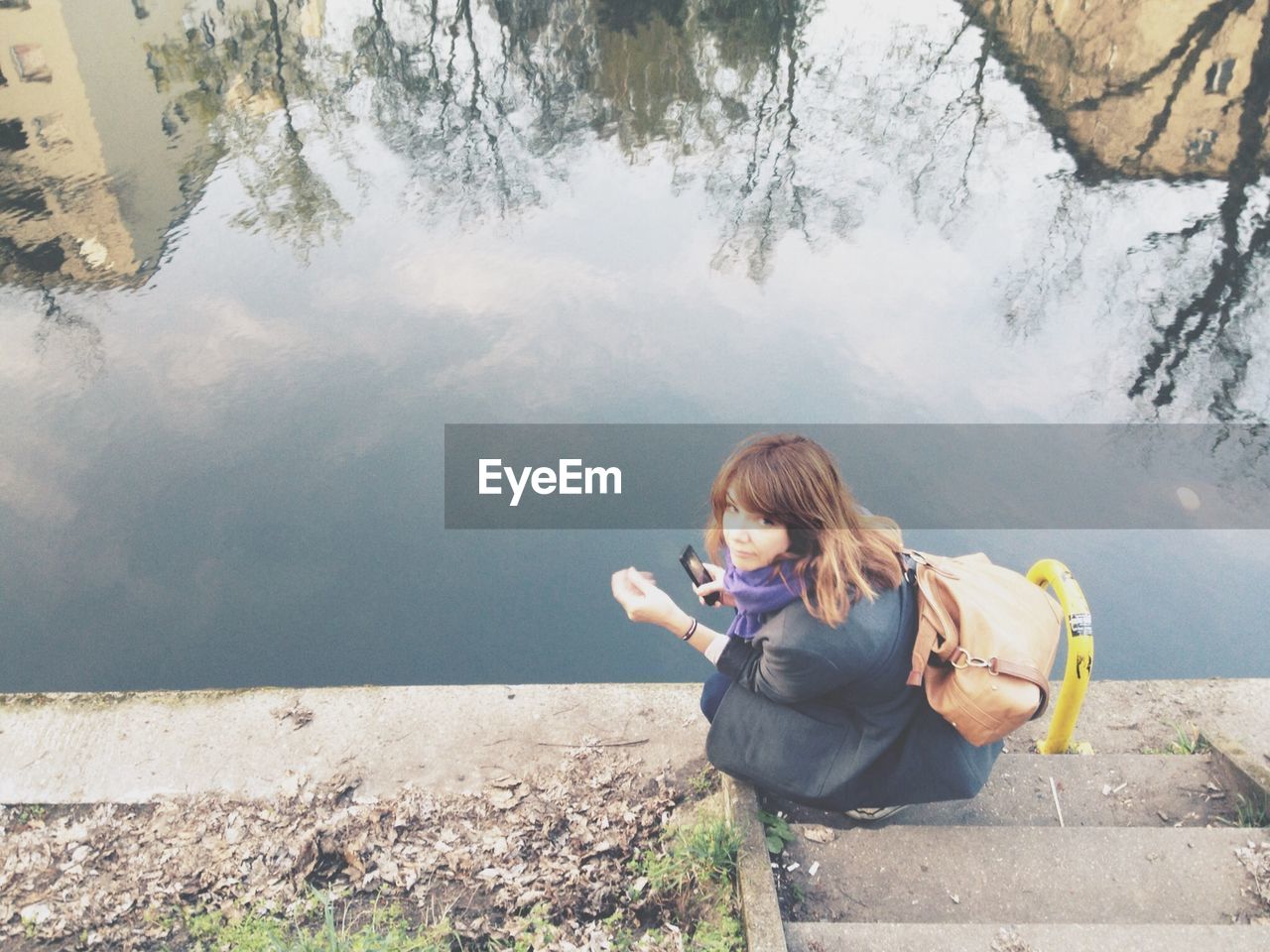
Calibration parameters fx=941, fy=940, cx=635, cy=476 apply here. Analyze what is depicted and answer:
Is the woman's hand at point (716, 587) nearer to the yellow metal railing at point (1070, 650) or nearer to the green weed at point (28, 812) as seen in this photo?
the yellow metal railing at point (1070, 650)

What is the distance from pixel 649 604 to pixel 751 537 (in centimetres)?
59

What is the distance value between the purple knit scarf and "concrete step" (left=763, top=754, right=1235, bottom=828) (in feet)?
3.33

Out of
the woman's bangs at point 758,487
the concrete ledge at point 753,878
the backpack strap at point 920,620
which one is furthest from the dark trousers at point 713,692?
the woman's bangs at point 758,487

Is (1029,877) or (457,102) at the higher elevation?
(1029,877)

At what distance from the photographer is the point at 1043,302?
905cm

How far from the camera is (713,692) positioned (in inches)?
146

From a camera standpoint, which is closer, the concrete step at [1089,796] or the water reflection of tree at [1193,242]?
the concrete step at [1089,796]

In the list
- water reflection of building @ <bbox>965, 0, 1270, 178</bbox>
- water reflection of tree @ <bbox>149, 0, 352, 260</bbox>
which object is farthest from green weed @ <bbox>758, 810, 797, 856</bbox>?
water reflection of building @ <bbox>965, 0, 1270, 178</bbox>

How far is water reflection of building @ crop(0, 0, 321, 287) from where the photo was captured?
10.4 m

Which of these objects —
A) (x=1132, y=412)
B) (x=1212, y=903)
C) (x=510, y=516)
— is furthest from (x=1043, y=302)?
(x=1212, y=903)

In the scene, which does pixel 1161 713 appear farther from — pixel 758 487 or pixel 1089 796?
pixel 758 487

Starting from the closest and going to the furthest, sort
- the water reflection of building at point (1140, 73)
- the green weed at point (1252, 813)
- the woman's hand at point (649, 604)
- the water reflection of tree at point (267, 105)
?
1. the woman's hand at point (649, 604)
2. the green weed at point (1252, 813)
3. the water reflection of tree at point (267, 105)
4. the water reflection of building at point (1140, 73)

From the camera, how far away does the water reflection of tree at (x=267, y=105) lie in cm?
1108

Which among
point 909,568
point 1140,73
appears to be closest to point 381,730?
point 909,568
